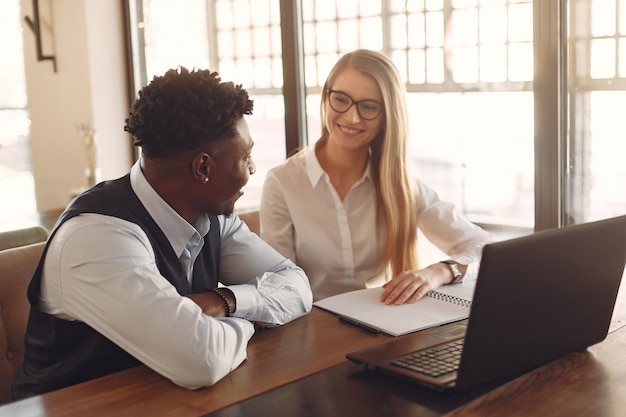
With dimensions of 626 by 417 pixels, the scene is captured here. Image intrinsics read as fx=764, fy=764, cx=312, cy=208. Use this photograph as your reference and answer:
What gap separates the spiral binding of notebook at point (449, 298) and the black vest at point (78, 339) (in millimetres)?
625

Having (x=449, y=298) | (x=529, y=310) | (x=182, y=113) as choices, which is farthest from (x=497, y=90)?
(x=529, y=310)

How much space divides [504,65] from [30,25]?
2.88 metres

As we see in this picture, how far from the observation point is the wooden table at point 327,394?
1156 mm

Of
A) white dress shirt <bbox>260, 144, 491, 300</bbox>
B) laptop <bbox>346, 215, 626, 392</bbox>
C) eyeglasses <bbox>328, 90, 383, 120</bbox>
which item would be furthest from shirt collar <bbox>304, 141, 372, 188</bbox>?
laptop <bbox>346, 215, 626, 392</bbox>

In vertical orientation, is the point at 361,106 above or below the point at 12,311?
above

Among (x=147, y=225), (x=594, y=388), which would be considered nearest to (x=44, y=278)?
(x=147, y=225)

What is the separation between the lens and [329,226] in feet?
7.66

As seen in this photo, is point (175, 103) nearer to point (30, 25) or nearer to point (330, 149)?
point (330, 149)

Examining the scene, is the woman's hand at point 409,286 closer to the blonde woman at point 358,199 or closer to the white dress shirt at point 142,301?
the white dress shirt at point 142,301

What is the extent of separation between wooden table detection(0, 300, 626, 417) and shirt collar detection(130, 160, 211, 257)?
31 centimetres

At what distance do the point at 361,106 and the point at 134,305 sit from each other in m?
1.14

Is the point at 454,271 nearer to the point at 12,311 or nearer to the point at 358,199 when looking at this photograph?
the point at 358,199

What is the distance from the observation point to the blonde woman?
89.7 inches

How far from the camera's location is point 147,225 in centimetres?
153
